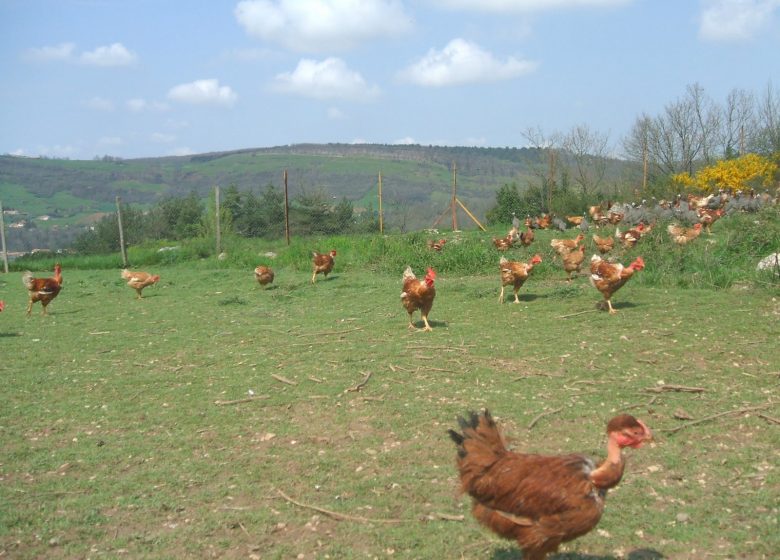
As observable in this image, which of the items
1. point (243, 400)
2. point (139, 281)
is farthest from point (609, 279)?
point (139, 281)

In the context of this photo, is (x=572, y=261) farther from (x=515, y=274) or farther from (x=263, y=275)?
(x=263, y=275)

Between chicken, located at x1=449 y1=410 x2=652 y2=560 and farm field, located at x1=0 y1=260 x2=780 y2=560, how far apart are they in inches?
19.0

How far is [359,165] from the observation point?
53250mm

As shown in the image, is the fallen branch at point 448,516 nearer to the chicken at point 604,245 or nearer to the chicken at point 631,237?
the chicken at point 631,237

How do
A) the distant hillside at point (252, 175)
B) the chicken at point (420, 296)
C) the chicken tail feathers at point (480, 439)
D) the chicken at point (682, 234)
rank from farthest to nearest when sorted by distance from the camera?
1. the distant hillside at point (252, 175)
2. the chicken at point (682, 234)
3. the chicken at point (420, 296)
4. the chicken tail feathers at point (480, 439)

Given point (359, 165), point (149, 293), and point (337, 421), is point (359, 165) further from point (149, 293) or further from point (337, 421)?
point (337, 421)

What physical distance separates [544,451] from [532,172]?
27.8 metres

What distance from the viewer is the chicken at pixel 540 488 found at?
2.99 metres

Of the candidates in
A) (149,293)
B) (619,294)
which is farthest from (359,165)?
(619,294)

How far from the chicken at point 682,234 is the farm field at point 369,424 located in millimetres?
3478

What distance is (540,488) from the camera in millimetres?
3037

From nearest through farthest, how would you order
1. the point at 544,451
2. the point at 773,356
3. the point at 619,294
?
the point at 544,451
the point at 773,356
the point at 619,294

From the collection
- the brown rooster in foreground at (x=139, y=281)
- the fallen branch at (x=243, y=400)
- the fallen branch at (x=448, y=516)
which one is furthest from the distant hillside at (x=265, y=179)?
the fallen branch at (x=448, y=516)

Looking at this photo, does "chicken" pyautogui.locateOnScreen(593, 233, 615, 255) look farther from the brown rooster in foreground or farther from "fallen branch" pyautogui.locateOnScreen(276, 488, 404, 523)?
"fallen branch" pyautogui.locateOnScreen(276, 488, 404, 523)
